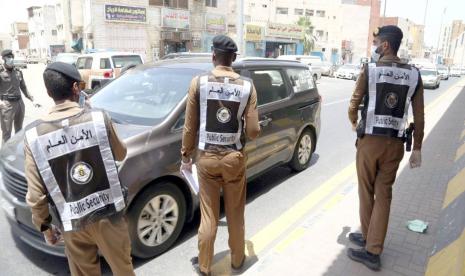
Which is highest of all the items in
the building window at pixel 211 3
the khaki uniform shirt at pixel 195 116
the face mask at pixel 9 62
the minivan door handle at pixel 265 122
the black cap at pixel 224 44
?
the building window at pixel 211 3

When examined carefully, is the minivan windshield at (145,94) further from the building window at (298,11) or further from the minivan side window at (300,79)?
the building window at (298,11)

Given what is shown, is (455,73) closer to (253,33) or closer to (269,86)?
(253,33)

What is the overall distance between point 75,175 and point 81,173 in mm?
33

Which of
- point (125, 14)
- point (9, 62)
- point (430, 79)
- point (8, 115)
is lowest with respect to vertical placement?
point (430, 79)

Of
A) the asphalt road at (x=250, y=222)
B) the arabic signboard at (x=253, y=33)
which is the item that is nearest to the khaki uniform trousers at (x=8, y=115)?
the asphalt road at (x=250, y=222)

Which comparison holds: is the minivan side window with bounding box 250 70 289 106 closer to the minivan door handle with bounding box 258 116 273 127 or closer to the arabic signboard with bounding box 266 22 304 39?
the minivan door handle with bounding box 258 116 273 127

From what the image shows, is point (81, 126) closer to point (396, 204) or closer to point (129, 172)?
point (129, 172)

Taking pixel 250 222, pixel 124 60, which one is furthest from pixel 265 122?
pixel 124 60

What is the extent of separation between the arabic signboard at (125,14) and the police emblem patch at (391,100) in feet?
97.4

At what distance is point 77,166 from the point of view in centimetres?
208

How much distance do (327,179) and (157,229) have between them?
312 centimetres

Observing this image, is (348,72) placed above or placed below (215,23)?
below

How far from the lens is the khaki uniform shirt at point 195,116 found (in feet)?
9.04

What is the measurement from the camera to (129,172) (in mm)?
3051
